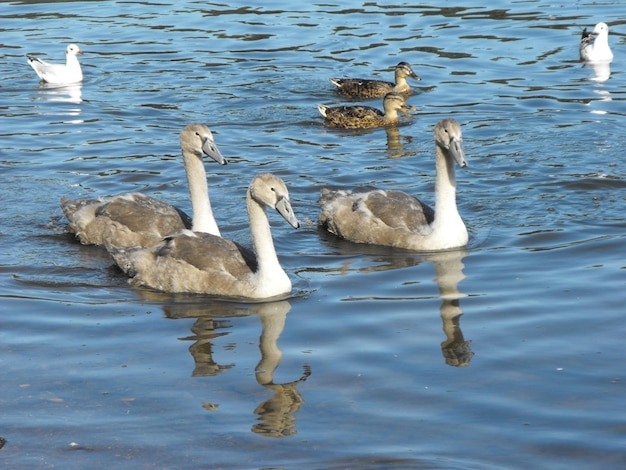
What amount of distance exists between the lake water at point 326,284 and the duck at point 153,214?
0.30 meters

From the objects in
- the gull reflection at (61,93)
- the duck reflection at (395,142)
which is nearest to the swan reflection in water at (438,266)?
the duck reflection at (395,142)

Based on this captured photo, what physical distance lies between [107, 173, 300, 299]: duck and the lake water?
0.22 metres

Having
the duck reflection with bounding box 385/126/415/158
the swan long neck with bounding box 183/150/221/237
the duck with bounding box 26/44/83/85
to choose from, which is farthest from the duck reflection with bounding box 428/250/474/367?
the duck with bounding box 26/44/83/85

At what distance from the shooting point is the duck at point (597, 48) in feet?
75.2

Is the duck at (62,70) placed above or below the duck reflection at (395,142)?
above

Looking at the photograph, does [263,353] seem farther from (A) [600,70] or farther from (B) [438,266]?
(A) [600,70]

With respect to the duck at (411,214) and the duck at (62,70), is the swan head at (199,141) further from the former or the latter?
the duck at (62,70)

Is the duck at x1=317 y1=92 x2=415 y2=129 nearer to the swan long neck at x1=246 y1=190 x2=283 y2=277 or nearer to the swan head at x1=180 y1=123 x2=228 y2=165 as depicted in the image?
the swan head at x1=180 y1=123 x2=228 y2=165

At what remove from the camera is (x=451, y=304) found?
1123 cm

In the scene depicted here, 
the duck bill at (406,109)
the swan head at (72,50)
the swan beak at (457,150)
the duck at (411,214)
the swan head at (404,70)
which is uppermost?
the swan head at (72,50)

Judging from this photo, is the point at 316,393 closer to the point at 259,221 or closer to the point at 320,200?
the point at 259,221

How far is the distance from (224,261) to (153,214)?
1732mm

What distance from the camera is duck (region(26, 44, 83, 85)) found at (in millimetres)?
22688

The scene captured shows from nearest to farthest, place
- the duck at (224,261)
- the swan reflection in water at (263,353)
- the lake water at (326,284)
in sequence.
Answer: the lake water at (326,284)
the swan reflection in water at (263,353)
the duck at (224,261)
